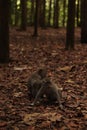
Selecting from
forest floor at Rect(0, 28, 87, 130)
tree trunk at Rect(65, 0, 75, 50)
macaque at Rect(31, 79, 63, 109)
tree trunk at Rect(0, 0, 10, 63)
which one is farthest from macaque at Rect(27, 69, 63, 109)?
tree trunk at Rect(65, 0, 75, 50)

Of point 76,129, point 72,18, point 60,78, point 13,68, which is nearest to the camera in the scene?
point 76,129

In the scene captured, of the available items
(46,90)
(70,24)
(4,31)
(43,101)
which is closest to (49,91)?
(46,90)

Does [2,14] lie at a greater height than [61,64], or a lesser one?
greater

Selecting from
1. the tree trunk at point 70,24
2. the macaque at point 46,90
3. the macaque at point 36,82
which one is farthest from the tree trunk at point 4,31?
the macaque at point 46,90

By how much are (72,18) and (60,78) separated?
566cm

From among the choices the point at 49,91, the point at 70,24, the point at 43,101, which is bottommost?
the point at 43,101

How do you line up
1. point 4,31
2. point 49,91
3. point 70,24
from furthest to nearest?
point 70,24 < point 4,31 < point 49,91

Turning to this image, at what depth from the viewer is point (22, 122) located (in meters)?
6.11

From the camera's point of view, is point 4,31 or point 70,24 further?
point 70,24

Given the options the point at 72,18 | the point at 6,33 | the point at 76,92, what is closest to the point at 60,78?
the point at 76,92

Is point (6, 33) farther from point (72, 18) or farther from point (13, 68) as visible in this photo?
point (72, 18)

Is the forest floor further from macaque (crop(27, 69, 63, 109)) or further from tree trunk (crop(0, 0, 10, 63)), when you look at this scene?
tree trunk (crop(0, 0, 10, 63))

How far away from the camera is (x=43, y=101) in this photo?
733cm

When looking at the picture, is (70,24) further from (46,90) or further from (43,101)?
(46,90)
